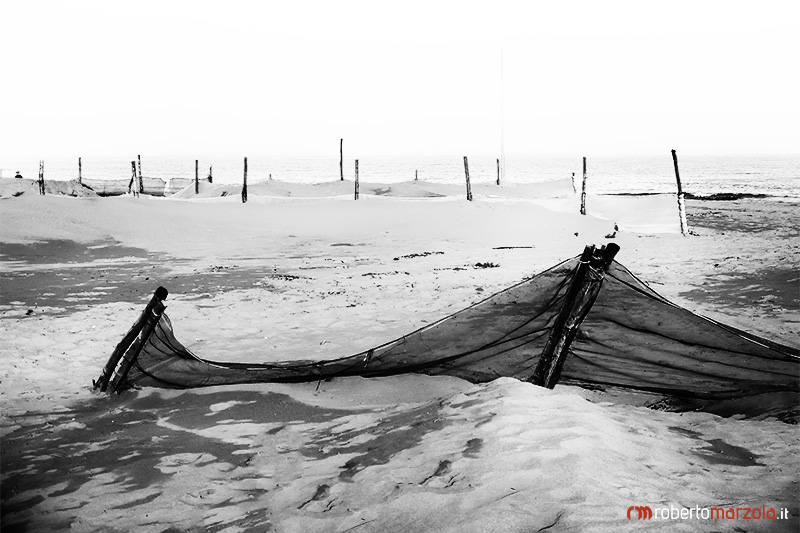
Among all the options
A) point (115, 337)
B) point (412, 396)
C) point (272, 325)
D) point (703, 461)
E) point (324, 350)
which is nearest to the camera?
point (703, 461)

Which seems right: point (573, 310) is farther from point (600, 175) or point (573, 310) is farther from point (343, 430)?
point (600, 175)

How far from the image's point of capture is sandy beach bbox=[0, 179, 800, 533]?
131 inches

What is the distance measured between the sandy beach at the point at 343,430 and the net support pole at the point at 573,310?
9.3 inches

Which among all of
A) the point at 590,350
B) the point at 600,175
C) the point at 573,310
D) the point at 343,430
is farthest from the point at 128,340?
the point at 600,175

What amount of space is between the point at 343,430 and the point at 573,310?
1.93m

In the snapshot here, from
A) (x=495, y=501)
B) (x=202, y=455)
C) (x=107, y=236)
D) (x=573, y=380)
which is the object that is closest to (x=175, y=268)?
(x=107, y=236)

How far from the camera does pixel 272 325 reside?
787 centimetres

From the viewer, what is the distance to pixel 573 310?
15.6ft

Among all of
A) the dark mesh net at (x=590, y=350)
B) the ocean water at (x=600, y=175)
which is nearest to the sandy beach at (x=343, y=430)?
the dark mesh net at (x=590, y=350)

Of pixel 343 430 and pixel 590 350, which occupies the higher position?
pixel 590 350

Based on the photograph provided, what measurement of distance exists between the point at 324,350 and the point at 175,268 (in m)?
6.70

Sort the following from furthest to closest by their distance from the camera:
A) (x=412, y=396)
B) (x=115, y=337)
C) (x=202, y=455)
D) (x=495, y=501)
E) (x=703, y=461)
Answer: (x=115, y=337) < (x=412, y=396) < (x=202, y=455) < (x=703, y=461) < (x=495, y=501)

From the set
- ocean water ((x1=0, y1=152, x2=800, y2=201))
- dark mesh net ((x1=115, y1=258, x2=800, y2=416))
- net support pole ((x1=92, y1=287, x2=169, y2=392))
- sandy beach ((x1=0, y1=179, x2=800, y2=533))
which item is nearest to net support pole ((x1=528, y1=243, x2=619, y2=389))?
dark mesh net ((x1=115, y1=258, x2=800, y2=416))

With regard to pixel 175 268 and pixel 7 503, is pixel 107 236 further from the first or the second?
pixel 7 503
